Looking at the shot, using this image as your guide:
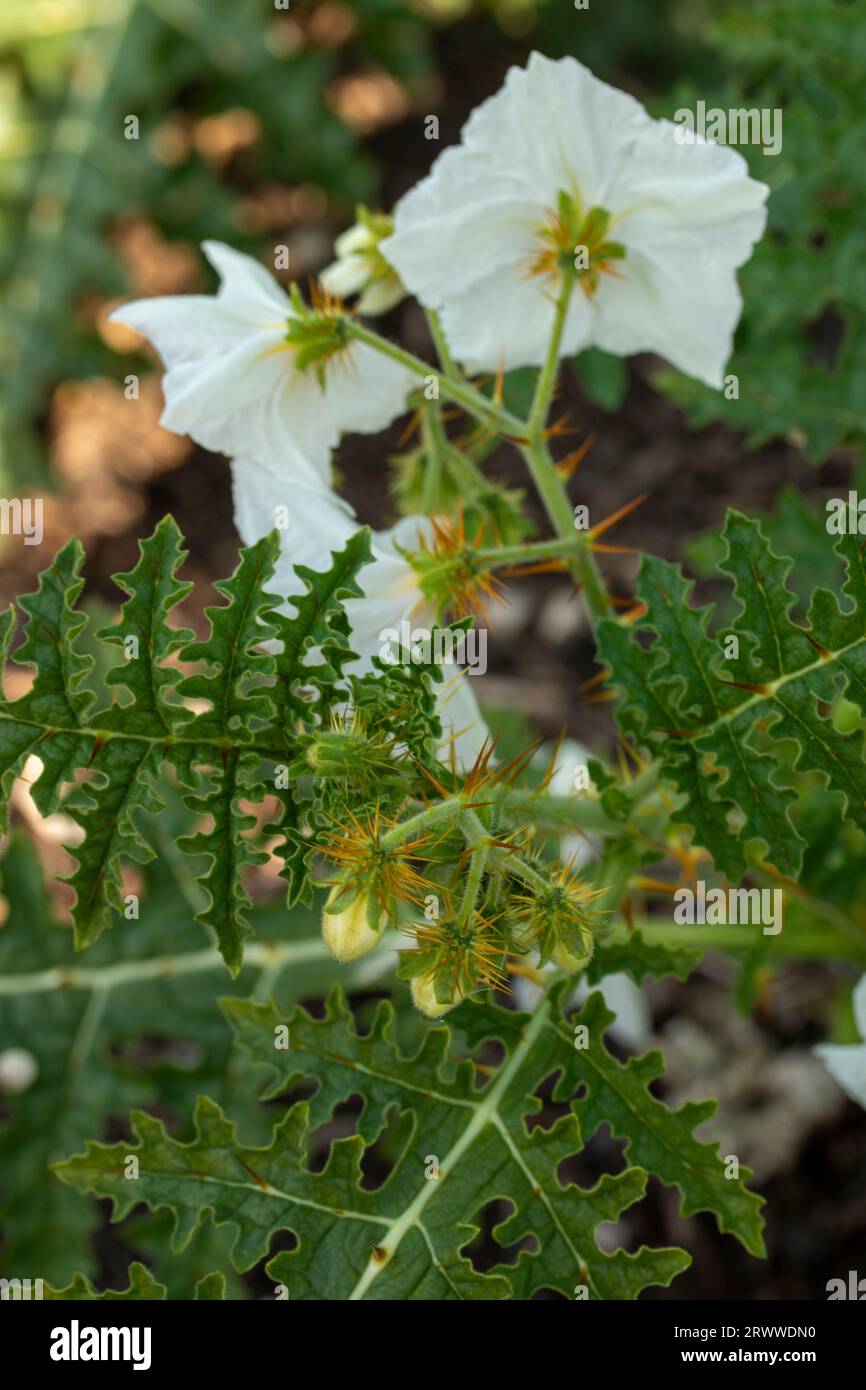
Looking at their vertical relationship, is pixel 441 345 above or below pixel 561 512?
above

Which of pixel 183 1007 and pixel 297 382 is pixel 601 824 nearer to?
pixel 297 382

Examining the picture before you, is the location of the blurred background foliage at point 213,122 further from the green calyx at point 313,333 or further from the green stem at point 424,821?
the green stem at point 424,821

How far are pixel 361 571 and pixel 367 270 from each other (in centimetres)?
34

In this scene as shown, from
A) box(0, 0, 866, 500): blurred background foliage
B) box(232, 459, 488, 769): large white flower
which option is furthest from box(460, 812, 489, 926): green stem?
box(0, 0, 866, 500): blurred background foliage

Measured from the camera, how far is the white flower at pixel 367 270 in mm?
1399

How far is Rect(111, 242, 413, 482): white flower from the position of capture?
129 centimetres

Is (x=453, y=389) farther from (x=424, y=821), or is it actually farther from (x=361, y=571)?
(x=424, y=821)

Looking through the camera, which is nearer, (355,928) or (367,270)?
(355,928)

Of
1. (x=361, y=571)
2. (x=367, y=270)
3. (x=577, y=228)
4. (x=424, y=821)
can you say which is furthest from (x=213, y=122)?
(x=424, y=821)

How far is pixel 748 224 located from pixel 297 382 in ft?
1.36

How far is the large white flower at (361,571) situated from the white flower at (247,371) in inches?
1.4

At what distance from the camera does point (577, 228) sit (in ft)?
4.40

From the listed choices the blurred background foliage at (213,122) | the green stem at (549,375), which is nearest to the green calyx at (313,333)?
the green stem at (549,375)
